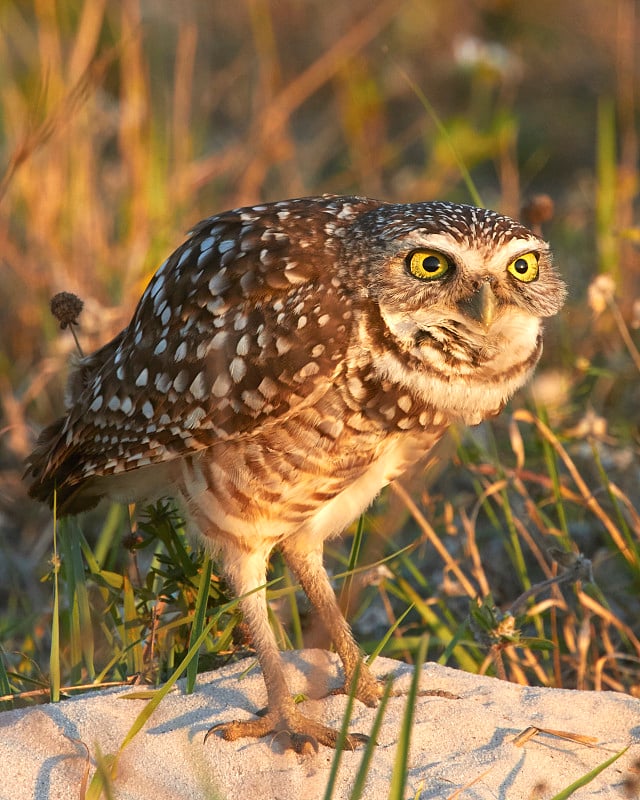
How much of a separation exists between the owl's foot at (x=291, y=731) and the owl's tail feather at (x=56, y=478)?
0.83 m

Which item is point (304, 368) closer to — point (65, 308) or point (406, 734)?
point (65, 308)

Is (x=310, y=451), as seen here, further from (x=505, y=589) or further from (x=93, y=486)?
(x=505, y=589)

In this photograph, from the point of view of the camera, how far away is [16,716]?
2574 millimetres

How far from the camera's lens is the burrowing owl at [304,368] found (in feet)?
8.74

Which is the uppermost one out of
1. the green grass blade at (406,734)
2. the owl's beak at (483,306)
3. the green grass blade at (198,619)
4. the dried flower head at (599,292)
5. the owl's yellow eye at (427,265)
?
the owl's yellow eye at (427,265)

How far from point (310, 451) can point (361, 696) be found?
2.23 feet

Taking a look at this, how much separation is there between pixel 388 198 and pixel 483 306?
4.34 m

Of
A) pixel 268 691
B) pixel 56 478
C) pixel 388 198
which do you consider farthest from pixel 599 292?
pixel 388 198

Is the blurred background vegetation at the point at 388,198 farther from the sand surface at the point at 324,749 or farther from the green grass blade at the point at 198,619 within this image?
the sand surface at the point at 324,749

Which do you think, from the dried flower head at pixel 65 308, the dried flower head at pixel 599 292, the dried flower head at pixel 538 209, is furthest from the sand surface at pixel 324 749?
the dried flower head at pixel 538 209

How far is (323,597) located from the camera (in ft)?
10.6

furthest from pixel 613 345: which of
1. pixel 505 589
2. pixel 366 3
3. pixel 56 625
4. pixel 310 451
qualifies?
pixel 366 3

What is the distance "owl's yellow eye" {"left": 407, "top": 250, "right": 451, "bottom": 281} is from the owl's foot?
3.58ft

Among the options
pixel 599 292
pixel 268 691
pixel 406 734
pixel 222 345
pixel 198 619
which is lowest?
pixel 268 691
